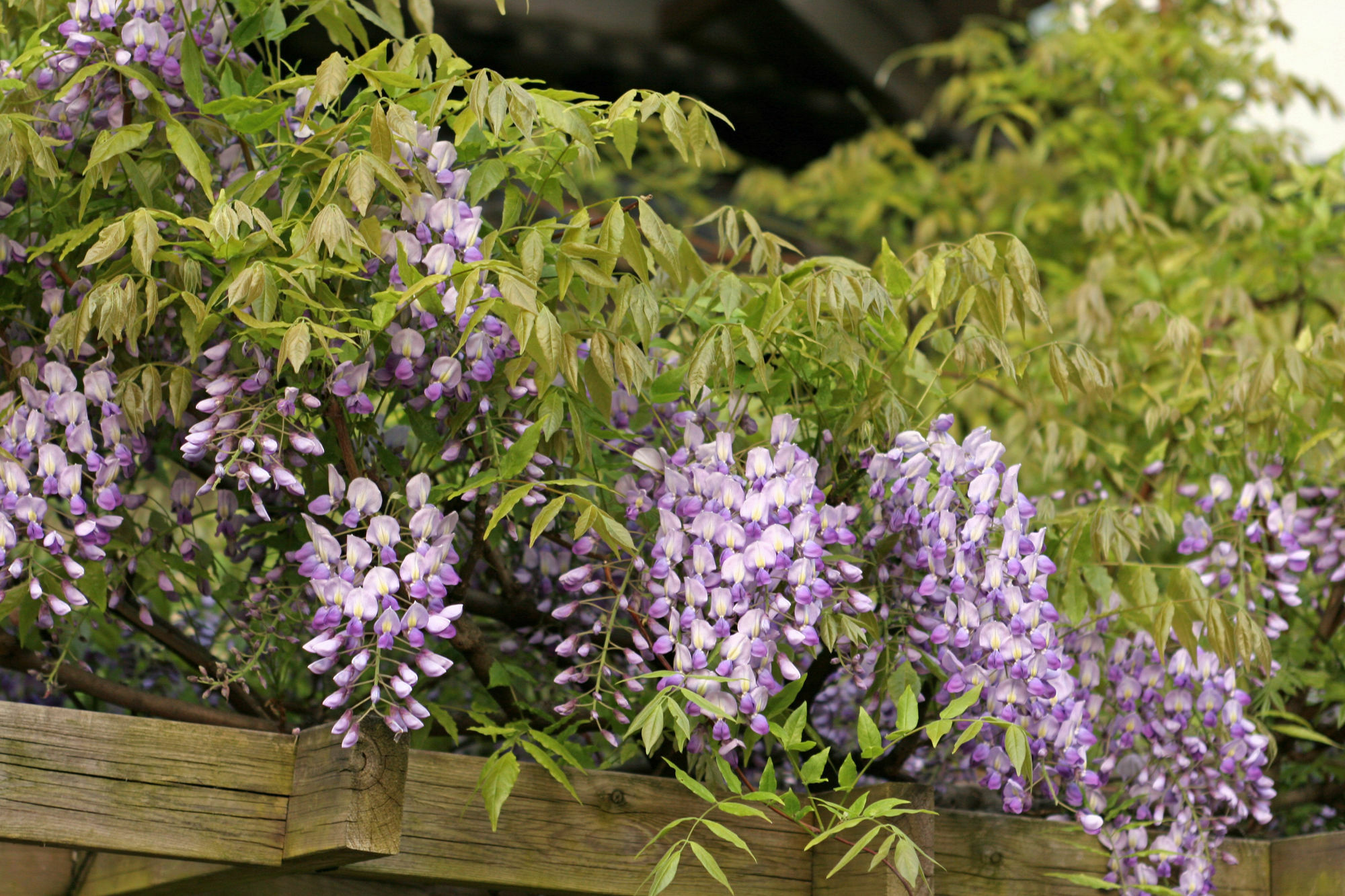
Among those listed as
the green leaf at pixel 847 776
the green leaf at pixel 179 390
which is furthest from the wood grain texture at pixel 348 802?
the green leaf at pixel 847 776

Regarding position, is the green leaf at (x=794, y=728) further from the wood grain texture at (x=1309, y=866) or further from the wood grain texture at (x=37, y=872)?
the wood grain texture at (x=37, y=872)

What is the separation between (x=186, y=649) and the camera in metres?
1.68

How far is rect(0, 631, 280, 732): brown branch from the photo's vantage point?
158 centimetres

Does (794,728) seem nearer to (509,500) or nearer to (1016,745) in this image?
(1016,745)

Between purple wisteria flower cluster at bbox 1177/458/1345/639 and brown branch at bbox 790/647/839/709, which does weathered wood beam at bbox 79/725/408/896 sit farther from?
purple wisteria flower cluster at bbox 1177/458/1345/639

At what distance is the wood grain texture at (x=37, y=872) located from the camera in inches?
74.5

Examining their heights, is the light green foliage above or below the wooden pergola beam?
above

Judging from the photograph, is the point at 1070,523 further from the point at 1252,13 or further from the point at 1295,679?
the point at 1252,13

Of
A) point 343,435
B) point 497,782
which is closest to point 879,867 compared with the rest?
point 497,782

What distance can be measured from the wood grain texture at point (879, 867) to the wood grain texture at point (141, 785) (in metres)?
0.67

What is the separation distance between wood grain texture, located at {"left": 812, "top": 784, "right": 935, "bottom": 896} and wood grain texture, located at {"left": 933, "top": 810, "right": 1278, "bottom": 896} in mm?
115

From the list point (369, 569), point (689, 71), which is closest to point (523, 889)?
point (369, 569)

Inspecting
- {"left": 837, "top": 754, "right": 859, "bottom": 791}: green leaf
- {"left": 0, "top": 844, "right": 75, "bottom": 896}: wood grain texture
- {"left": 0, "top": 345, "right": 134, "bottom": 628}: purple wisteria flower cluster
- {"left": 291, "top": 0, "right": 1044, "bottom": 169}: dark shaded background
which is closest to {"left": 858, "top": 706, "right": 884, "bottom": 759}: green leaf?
{"left": 837, "top": 754, "right": 859, "bottom": 791}: green leaf

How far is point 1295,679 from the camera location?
189 centimetres
